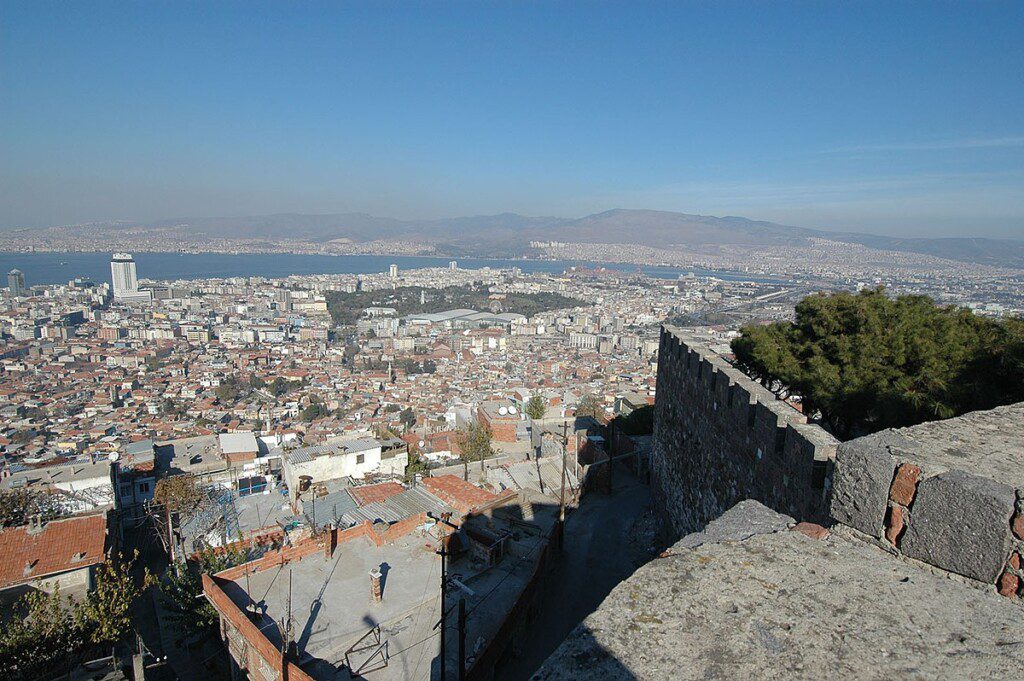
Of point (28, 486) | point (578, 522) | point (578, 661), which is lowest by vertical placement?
point (28, 486)

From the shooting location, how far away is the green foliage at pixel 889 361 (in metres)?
4.73

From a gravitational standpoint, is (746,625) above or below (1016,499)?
below

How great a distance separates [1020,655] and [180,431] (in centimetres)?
3456

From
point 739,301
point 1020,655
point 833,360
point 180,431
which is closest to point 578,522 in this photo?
point 833,360

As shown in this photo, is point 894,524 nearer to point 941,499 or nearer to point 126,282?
point 941,499

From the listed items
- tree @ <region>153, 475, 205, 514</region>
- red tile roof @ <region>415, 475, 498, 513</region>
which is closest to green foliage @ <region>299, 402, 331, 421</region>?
tree @ <region>153, 475, 205, 514</region>

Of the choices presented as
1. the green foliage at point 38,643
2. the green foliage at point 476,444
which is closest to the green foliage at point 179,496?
the green foliage at point 38,643

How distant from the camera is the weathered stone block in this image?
2.10 meters

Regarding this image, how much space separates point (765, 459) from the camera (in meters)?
3.99

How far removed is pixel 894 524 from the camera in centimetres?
205

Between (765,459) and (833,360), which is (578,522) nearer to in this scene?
(833,360)

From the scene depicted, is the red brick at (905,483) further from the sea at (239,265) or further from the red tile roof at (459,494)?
the sea at (239,265)

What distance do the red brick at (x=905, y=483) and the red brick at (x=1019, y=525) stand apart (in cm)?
27

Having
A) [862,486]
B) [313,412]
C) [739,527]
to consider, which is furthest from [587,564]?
[313,412]
